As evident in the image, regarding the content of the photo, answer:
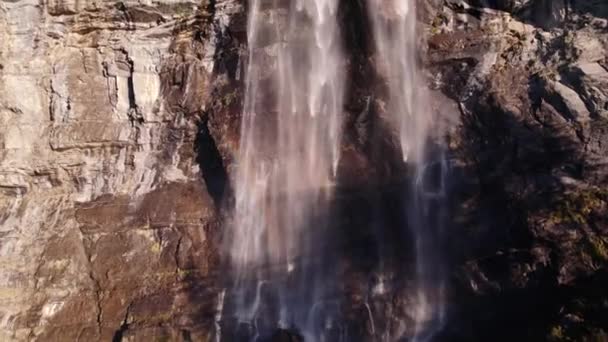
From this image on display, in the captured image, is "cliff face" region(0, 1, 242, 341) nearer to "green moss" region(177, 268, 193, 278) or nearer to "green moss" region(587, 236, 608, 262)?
"green moss" region(177, 268, 193, 278)

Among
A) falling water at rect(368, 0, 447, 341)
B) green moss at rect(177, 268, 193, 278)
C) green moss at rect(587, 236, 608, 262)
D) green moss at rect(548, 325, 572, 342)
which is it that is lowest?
green moss at rect(548, 325, 572, 342)

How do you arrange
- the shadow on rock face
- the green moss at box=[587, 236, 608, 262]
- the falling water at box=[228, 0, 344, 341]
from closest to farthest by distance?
the green moss at box=[587, 236, 608, 262], the shadow on rock face, the falling water at box=[228, 0, 344, 341]

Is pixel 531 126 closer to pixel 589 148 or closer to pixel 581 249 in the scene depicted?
pixel 589 148

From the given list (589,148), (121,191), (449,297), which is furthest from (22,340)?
(589,148)

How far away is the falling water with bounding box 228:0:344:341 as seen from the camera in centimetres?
1348

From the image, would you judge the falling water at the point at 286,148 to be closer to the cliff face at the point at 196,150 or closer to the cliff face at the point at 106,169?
the cliff face at the point at 196,150

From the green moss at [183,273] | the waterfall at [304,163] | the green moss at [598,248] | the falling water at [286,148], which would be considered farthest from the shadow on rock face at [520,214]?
the green moss at [183,273]

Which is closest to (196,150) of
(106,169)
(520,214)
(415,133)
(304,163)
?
(106,169)

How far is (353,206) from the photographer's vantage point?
13.6m

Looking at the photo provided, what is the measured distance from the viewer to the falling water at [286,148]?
13.5 metres

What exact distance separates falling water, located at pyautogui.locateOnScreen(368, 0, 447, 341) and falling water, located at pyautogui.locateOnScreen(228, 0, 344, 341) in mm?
1283

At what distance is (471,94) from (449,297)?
5.10m

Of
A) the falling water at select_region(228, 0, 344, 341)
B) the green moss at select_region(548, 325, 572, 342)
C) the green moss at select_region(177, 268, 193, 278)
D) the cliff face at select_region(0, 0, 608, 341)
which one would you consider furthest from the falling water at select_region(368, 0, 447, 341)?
the green moss at select_region(177, 268, 193, 278)

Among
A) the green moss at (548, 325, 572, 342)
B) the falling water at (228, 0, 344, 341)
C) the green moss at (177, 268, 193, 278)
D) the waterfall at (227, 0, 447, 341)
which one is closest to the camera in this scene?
the green moss at (548, 325, 572, 342)
